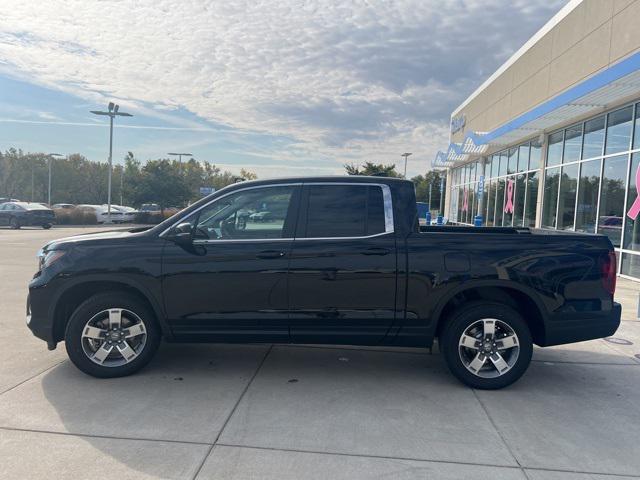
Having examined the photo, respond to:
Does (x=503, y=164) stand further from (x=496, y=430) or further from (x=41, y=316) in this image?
(x=41, y=316)

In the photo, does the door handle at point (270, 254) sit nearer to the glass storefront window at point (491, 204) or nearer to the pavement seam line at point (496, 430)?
the pavement seam line at point (496, 430)

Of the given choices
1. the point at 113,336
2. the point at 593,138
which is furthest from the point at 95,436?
the point at 593,138

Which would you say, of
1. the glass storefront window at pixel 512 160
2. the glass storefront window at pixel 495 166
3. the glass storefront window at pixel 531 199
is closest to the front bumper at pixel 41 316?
the glass storefront window at pixel 531 199

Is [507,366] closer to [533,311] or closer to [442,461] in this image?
[533,311]

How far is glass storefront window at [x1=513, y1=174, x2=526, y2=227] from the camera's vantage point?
60.4ft

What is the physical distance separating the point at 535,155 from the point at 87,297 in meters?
16.6

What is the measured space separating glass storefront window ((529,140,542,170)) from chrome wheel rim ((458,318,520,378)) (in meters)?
14.2

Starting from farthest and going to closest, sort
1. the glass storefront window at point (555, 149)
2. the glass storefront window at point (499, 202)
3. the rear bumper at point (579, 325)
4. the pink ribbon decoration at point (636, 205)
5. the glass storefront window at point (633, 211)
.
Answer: the glass storefront window at point (499, 202), the glass storefront window at point (555, 149), the glass storefront window at point (633, 211), the pink ribbon decoration at point (636, 205), the rear bumper at point (579, 325)

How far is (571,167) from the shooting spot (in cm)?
1438

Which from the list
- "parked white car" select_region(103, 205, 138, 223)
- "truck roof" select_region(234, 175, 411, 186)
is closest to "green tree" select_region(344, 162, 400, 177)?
"truck roof" select_region(234, 175, 411, 186)

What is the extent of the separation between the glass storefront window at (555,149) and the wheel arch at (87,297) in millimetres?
14373

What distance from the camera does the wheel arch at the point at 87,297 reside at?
4.49 meters

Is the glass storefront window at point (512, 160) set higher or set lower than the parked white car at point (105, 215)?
higher

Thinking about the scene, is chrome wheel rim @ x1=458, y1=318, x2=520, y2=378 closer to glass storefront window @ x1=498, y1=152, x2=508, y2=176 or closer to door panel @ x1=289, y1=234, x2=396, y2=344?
door panel @ x1=289, y1=234, x2=396, y2=344
